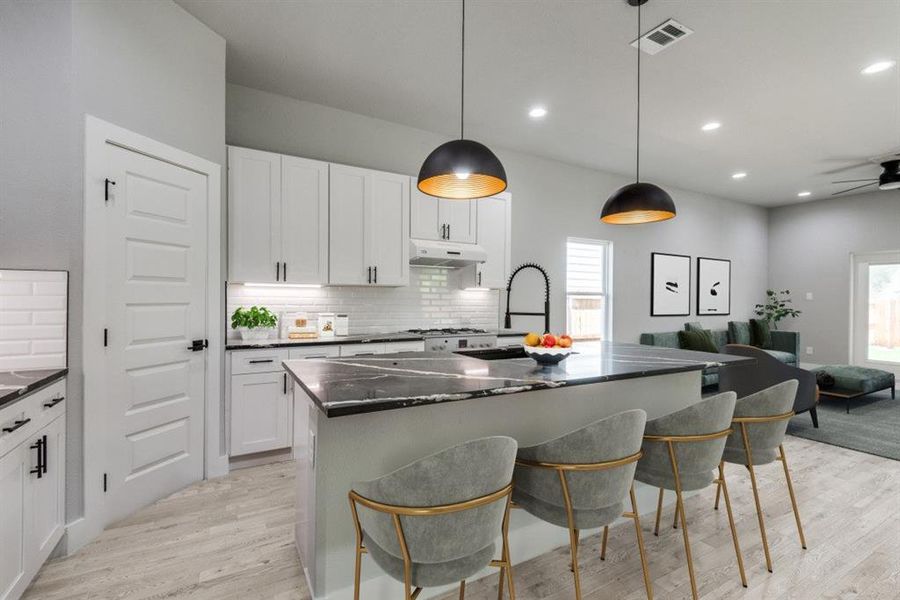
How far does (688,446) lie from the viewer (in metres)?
A: 1.95

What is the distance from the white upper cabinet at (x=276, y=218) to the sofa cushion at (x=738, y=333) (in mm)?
6806

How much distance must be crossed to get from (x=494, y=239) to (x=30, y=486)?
3.96 metres

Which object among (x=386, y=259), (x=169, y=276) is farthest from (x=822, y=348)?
(x=169, y=276)

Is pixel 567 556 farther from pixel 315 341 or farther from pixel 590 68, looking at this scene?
pixel 590 68

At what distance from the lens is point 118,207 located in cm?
249

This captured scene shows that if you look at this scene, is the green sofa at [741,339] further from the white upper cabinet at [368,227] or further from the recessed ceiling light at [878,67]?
the white upper cabinet at [368,227]

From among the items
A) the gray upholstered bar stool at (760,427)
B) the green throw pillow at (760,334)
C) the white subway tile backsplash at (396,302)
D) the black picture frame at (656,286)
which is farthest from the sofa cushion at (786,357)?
the gray upholstered bar stool at (760,427)

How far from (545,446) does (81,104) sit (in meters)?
2.80

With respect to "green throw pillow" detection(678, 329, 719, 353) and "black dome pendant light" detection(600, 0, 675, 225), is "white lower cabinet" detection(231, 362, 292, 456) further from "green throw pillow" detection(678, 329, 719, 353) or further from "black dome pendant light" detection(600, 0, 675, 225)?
"green throw pillow" detection(678, 329, 719, 353)

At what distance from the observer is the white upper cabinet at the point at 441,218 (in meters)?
4.33

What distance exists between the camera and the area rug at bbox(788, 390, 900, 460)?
397 centimetres

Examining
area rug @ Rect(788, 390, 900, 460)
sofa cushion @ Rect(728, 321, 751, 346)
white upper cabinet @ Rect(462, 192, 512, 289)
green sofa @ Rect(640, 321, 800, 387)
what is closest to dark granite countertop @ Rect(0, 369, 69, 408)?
white upper cabinet @ Rect(462, 192, 512, 289)

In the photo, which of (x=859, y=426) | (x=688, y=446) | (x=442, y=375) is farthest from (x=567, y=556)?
(x=859, y=426)

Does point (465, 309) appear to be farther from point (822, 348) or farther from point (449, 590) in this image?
point (822, 348)
